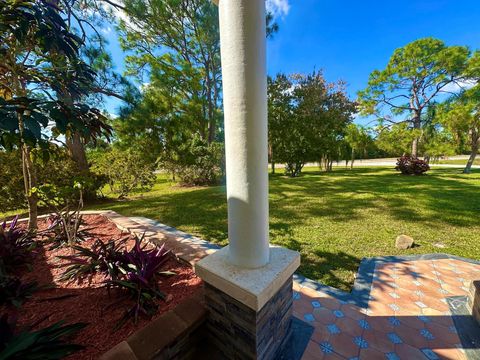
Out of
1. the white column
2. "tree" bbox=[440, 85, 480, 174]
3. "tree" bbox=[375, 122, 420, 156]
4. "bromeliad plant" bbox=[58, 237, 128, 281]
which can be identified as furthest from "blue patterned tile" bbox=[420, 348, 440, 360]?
"tree" bbox=[375, 122, 420, 156]

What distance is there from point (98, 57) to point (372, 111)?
1821 centimetres

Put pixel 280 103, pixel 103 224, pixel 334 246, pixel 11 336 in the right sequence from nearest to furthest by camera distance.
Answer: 1. pixel 11 336
2. pixel 334 246
3. pixel 103 224
4. pixel 280 103

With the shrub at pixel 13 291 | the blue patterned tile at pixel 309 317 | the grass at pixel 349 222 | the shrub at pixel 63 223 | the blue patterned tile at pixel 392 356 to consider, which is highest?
the shrub at pixel 63 223

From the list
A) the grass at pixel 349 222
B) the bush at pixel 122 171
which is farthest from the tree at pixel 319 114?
the bush at pixel 122 171

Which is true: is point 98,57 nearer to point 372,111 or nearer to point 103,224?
point 103,224

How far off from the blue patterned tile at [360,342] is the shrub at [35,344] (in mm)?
2133

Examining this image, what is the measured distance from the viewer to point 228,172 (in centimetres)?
138

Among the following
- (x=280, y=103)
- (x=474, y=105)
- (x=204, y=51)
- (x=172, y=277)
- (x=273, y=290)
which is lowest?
(x=172, y=277)

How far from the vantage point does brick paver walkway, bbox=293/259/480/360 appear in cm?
169

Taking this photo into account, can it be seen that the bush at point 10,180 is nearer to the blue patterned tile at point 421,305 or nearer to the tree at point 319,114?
the blue patterned tile at point 421,305

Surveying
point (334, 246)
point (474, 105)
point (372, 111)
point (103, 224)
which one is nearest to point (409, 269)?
point (334, 246)

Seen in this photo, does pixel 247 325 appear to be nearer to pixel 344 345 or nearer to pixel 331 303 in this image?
pixel 344 345

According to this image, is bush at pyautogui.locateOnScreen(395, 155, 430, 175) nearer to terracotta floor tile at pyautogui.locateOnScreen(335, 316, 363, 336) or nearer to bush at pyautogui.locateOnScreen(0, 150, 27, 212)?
terracotta floor tile at pyautogui.locateOnScreen(335, 316, 363, 336)

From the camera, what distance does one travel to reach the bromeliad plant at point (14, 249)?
7.54ft
